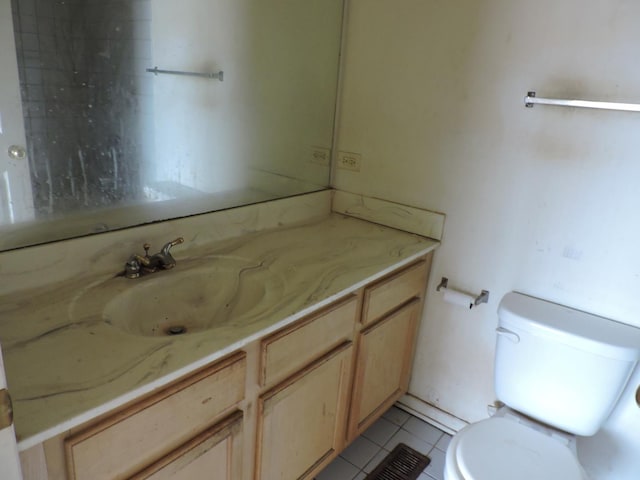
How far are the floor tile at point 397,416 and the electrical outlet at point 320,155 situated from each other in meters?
1.16

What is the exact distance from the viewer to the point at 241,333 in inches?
41.6

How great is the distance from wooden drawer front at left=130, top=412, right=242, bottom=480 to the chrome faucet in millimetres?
502

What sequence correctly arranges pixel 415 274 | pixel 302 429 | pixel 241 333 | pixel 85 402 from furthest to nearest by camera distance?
pixel 415 274, pixel 302 429, pixel 241 333, pixel 85 402

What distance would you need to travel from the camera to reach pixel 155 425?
941 millimetres

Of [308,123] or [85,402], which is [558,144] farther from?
[85,402]

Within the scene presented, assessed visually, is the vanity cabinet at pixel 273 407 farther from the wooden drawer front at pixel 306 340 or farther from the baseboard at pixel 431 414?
the baseboard at pixel 431 414

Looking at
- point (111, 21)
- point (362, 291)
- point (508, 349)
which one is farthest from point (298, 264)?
point (111, 21)

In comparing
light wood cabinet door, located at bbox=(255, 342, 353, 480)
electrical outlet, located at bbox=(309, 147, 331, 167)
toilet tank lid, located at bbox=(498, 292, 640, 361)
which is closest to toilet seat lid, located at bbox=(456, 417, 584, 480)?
toilet tank lid, located at bbox=(498, 292, 640, 361)

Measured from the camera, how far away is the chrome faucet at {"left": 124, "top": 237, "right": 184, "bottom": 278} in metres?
1.34

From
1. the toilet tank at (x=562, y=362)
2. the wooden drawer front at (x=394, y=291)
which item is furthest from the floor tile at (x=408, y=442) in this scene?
the wooden drawer front at (x=394, y=291)

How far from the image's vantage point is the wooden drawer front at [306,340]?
119 centimetres

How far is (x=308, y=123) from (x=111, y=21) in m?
0.91

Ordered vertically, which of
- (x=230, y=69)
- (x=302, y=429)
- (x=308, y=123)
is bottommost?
(x=302, y=429)

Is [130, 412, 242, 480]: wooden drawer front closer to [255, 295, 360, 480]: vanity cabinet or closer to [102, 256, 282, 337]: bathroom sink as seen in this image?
[255, 295, 360, 480]: vanity cabinet
